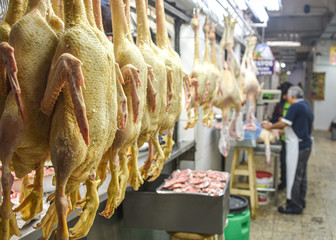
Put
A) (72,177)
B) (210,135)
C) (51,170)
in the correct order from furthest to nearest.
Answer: (210,135) → (51,170) → (72,177)

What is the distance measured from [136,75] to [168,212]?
6.05 ft

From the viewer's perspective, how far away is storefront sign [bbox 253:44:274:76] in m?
7.45

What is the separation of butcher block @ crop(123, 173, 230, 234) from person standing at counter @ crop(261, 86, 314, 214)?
3.53m

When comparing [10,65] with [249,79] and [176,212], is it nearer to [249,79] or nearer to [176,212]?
[176,212]

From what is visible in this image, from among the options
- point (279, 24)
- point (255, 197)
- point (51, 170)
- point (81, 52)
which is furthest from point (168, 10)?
point (279, 24)

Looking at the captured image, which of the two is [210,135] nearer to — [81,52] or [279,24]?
[81,52]

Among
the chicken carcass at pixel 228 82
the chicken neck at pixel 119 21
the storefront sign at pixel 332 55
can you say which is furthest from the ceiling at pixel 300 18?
the chicken neck at pixel 119 21

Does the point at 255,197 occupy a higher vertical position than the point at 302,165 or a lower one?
lower

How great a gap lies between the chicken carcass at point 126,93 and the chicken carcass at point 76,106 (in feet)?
0.60

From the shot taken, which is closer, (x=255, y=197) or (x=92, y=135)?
(x=92, y=135)

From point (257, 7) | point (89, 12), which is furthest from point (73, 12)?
point (257, 7)

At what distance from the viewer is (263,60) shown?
7.55m

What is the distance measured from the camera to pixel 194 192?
10.1ft

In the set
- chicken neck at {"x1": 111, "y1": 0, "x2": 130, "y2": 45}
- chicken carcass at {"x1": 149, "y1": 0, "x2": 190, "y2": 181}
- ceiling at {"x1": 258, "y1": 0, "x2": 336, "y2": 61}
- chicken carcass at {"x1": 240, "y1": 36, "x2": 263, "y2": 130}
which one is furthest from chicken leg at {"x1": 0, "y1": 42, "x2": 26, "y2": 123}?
ceiling at {"x1": 258, "y1": 0, "x2": 336, "y2": 61}
